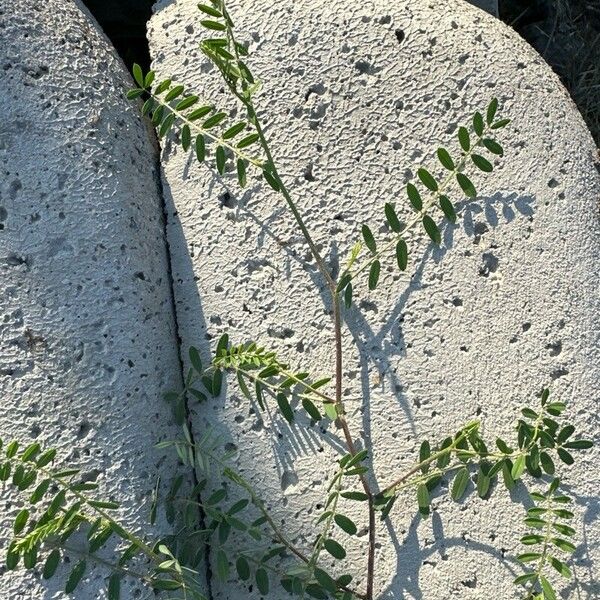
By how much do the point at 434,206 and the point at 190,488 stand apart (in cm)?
55

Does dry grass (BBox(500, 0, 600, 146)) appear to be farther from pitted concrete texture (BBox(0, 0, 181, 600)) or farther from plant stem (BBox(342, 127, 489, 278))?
pitted concrete texture (BBox(0, 0, 181, 600))

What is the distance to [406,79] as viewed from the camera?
5.31ft

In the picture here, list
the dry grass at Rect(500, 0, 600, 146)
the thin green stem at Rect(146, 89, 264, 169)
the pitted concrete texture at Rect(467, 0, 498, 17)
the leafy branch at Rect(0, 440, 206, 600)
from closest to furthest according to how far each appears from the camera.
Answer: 1. the leafy branch at Rect(0, 440, 206, 600)
2. the thin green stem at Rect(146, 89, 264, 169)
3. the pitted concrete texture at Rect(467, 0, 498, 17)
4. the dry grass at Rect(500, 0, 600, 146)

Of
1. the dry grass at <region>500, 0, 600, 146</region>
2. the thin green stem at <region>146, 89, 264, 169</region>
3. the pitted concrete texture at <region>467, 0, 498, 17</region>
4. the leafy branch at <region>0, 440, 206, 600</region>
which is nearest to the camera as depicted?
the leafy branch at <region>0, 440, 206, 600</region>

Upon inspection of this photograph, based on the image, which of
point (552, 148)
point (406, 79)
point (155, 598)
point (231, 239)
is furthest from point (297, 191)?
point (155, 598)

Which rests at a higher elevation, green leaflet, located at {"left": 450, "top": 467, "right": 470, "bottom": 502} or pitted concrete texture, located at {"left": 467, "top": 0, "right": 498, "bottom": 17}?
pitted concrete texture, located at {"left": 467, "top": 0, "right": 498, "bottom": 17}

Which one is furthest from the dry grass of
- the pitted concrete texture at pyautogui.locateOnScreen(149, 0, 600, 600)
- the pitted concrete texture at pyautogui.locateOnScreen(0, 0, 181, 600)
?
the pitted concrete texture at pyautogui.locateOnScreen(0, 0, 181, 600)

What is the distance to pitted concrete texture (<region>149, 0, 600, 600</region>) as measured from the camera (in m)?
1.55

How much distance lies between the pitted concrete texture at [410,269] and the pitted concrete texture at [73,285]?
0.10 metres

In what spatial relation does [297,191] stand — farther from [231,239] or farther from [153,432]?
[153,432]

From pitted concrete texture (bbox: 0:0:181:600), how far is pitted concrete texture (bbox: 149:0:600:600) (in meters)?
0.10

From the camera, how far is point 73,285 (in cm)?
152

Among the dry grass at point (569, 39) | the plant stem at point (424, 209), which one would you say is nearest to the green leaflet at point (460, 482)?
the plant stem at point (424, 209)

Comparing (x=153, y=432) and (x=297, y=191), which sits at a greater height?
(x=297, y=191)
